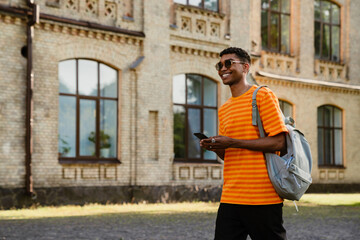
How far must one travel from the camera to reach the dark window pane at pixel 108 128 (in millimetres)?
15445

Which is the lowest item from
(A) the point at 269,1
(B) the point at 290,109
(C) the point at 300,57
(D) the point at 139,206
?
(D) the point at 139,206

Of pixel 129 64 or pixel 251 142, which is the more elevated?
pixel 129 64

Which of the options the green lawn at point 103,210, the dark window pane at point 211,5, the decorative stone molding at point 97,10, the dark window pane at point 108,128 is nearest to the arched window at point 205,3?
the dark window pane at point 211,5

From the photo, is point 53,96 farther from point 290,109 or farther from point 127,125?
point 290,109

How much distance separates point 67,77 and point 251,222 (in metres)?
11.9

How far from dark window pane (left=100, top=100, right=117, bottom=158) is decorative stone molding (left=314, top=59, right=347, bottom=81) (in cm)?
980

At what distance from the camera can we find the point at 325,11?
2255cm

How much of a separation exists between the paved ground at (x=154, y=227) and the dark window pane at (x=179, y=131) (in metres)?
4.60

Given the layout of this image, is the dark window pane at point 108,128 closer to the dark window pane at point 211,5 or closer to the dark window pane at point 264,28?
the dark window pane at point 211,5

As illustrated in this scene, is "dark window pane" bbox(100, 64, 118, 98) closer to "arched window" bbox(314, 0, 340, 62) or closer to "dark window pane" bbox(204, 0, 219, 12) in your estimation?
"dark window pane" bbox(204, 0, 219, 12)

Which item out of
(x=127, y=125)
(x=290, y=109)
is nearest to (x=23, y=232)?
(x=127, y=125)

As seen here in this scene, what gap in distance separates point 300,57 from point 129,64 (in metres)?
8.23

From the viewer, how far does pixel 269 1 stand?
20.7 metres

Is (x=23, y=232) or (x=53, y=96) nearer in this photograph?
(x=23, y=232)
